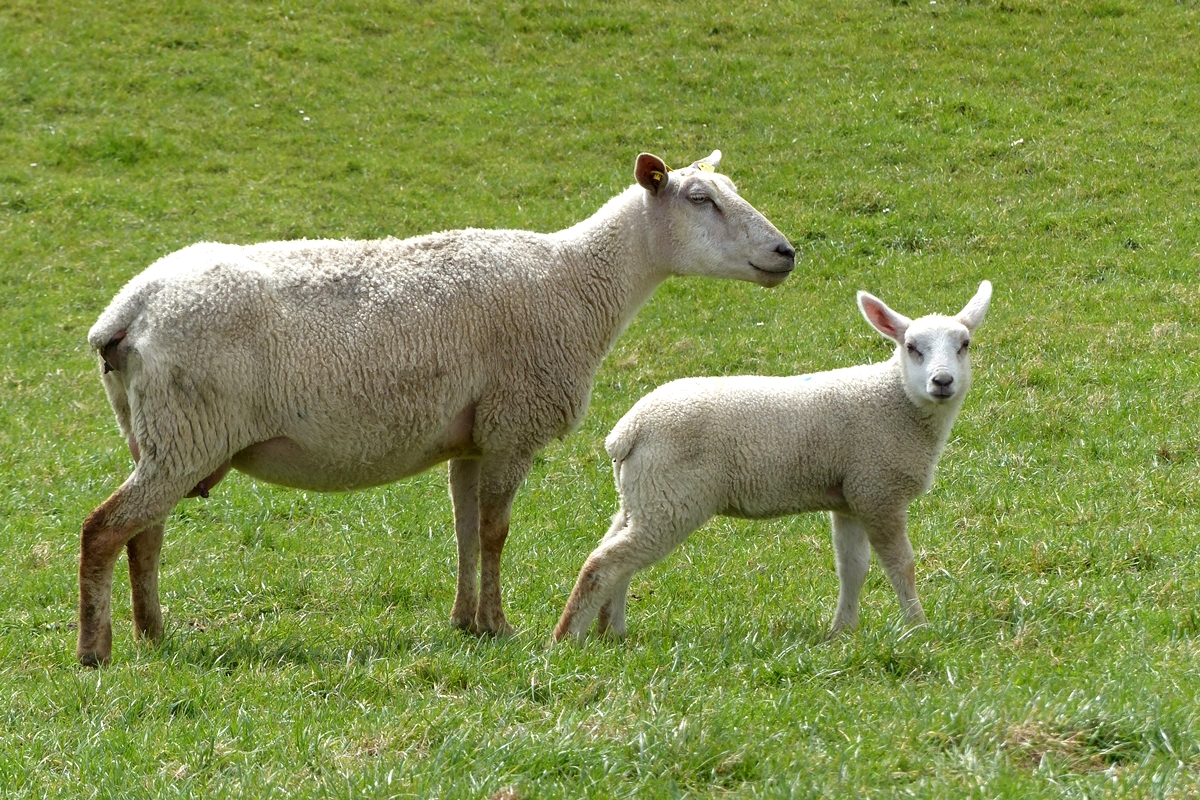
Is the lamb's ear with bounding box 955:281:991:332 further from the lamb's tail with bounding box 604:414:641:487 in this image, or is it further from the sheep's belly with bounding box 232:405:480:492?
the sheep's belly with bounding box 232:405:480:492

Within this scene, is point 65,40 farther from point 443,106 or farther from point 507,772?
point 507,772

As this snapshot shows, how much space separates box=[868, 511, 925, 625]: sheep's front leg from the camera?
671 centimetres

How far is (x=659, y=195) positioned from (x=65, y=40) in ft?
65.9

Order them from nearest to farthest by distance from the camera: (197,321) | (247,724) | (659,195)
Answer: (247,724), (197,321), (659,195)

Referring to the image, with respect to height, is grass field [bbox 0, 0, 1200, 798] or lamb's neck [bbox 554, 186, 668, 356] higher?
lamb's neck [bbox 554, 186, 668, 356]

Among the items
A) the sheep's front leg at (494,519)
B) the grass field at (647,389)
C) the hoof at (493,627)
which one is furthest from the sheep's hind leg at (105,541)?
the hoof at (493,627)

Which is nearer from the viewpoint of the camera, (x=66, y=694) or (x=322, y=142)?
(x=66, y=694)

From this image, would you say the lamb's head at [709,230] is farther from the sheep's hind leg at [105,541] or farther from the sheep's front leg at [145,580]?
the sheep's front leg at [145,580]

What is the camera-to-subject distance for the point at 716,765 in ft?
14.1

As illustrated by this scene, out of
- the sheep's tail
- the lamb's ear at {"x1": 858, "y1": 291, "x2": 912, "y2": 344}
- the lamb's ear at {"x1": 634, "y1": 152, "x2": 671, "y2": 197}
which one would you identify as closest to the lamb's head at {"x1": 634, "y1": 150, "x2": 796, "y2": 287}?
the lamb's ear at {"x1": 634, "y1": 152, "x2": 671, "y2": 197}

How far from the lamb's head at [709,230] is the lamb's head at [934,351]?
0.73 meters

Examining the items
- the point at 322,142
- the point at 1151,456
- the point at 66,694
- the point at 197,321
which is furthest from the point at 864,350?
the point at 322,142

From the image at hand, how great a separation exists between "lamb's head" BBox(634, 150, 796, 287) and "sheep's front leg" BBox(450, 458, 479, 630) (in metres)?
1.74

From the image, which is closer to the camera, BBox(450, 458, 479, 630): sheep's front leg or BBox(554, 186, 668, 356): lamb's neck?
BBox(450, 458, 479, 630): sheep's front leg
